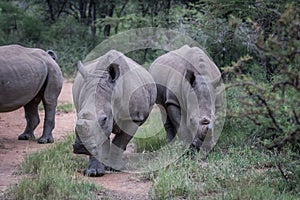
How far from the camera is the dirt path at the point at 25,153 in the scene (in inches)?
233

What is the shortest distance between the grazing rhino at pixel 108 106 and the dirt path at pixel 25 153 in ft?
1.11

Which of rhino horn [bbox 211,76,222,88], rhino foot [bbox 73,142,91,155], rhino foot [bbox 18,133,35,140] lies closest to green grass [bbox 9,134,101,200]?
rhino foot [bbox 73,142,91,155]

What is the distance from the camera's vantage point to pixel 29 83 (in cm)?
846

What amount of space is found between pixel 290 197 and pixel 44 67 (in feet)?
16.0

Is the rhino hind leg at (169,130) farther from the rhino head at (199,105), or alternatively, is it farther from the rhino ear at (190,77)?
the rhino ear at (190,77)

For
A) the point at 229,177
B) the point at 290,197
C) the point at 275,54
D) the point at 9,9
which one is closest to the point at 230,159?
the point at 229,177

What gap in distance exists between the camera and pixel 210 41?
11469mm

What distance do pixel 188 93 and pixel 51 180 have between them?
2.39 metres

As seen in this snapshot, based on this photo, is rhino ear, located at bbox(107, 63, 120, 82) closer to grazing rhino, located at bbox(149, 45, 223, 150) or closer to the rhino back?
grazing rhino, located at bbox(149, 45, 223, 150)

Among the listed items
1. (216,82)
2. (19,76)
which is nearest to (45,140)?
(19,76)

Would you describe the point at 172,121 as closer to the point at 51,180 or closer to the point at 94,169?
the point at 94,169

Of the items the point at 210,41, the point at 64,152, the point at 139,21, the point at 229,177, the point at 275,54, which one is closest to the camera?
the point at 275,54

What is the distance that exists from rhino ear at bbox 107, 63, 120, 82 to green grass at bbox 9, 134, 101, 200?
1146mm

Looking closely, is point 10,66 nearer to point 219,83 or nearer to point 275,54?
point 219,83
